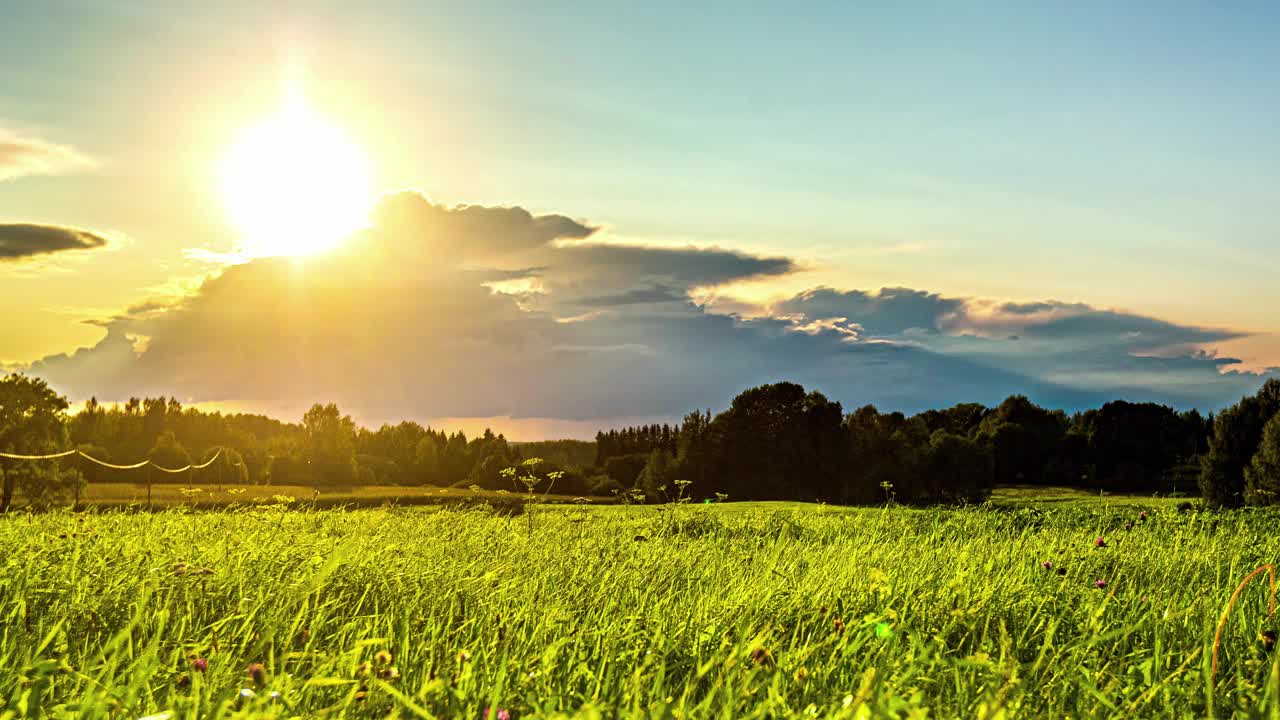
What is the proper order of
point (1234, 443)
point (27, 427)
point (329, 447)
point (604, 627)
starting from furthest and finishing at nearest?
1. point (329, 447)
2. point (1234, 443)
3. point (27, 427)
4. point (604, 627)

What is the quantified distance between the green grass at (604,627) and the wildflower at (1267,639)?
97mm

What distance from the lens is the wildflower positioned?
444 centimetres

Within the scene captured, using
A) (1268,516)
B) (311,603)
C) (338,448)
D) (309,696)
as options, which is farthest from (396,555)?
(338,448)

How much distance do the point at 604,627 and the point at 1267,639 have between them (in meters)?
3.37

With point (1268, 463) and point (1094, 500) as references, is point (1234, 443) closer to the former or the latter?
point (1268, 463)

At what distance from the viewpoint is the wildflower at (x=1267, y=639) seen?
444 centimetres

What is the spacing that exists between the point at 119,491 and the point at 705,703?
36.5 meters

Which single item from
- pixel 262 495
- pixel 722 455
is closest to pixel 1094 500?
pixel 722 455

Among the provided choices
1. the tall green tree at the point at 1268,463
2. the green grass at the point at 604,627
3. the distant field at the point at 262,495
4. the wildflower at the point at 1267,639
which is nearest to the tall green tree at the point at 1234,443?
the tall green tree at the point at 1268,463

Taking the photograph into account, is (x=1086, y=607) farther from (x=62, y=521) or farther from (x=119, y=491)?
(x=119, y=491)

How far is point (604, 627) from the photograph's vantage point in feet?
16.5

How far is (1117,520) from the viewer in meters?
14.7

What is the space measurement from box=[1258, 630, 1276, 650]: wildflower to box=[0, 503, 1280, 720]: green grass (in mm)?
97

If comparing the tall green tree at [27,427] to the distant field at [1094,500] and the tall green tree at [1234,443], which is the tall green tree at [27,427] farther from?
the tall green tree at [1234,443]
